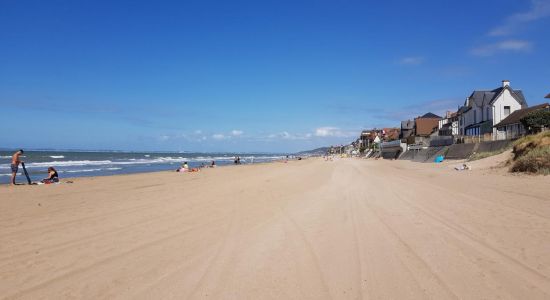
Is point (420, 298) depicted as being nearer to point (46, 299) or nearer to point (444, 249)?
point (444, 249)

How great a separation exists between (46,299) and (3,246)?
2.79 metres

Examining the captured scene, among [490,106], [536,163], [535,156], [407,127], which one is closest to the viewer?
[536,163]

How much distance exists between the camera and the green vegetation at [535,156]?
1584cm

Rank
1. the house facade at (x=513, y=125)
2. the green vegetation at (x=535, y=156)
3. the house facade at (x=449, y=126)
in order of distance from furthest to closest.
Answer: the house facade at (x=449, y=126), the house facade at (x=513, y=125), the green vegetation at (x=535, y=156)

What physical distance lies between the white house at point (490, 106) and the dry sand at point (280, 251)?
4102 cm

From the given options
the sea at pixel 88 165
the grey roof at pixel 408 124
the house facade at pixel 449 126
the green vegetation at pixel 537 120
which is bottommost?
the sea at pixel 88 165

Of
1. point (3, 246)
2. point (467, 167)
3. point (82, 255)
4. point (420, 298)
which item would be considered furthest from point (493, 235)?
point (467, 167)

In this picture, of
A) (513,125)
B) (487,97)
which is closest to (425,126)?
(487,97)

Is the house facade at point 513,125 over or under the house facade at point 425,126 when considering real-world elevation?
under

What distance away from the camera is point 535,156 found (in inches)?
648

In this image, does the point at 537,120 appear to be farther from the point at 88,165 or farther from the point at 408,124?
the point at 408,124

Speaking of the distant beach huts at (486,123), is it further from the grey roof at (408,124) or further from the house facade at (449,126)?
the grey roof at (408,124)

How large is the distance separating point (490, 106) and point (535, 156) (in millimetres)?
35381

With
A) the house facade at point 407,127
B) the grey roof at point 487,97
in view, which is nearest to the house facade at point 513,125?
the grey roof at point 487,97
